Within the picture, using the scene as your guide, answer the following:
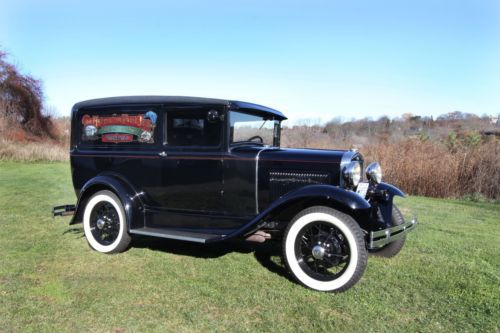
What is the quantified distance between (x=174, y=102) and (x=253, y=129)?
3.37 feet

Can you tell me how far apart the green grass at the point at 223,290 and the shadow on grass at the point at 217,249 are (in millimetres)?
14

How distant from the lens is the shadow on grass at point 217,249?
15.8 ft

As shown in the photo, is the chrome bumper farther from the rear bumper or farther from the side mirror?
the rear bumper

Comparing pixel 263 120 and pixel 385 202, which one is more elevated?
pixel 263 120

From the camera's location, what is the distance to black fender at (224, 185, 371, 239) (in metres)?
3.70

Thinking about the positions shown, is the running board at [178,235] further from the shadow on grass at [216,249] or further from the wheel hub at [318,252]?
the wheel hub at [318,252]

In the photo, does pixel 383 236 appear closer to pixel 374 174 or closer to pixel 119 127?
pixel 374 174

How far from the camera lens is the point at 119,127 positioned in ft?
16.9

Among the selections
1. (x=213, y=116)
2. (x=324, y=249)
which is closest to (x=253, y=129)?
(x=213, y=116)

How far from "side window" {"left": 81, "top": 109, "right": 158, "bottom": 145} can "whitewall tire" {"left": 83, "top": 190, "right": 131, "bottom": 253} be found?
725mm

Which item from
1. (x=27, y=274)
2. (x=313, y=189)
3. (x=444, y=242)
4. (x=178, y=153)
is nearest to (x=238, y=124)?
(x=178, y=153)

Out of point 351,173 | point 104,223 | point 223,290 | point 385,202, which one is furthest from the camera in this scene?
point 104,223

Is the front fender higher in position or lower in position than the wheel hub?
higher

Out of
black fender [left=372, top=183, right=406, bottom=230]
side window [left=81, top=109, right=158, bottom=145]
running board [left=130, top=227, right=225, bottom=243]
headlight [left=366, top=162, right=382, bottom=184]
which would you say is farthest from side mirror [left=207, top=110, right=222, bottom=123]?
black fender [left=372, top=183, right=406, bottom=230]
